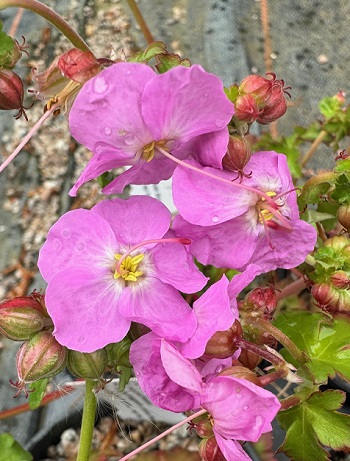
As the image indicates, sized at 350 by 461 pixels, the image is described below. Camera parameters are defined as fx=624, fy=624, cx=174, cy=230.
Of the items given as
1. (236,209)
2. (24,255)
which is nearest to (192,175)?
(236,209)

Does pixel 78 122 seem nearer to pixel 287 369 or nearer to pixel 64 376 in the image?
pixel 287 369

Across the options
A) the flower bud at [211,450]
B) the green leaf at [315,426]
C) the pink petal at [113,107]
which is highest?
the pink petal at [113,107]

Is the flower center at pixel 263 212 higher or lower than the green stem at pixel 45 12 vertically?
lower

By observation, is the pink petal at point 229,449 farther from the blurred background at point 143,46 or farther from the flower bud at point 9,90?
the blurred background at point 143,46

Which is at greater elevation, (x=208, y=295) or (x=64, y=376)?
(x=208, y=295)

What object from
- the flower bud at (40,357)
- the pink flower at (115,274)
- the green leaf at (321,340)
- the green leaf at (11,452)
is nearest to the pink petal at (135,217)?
the pink flower at (115,274)

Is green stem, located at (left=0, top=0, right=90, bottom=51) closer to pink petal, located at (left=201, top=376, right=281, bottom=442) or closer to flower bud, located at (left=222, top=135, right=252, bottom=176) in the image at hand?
flower bud, located at (left=222, top=135, right=252, bottom=176)

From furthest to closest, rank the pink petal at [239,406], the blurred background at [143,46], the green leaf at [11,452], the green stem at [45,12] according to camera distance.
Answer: the blurred background at [143,46] < the green leaf at [11,452] < the green stem at [45,12] < the pink petal at [239,406]
